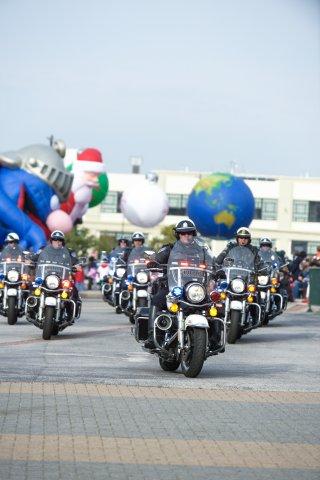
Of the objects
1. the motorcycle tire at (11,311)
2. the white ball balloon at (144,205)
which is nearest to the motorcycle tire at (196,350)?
the motorcycle tire at (11,311)

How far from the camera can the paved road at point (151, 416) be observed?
31.0ft

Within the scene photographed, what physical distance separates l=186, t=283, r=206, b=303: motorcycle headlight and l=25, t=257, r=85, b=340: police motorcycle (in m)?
5.96

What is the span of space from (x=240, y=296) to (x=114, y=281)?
30.2 ft

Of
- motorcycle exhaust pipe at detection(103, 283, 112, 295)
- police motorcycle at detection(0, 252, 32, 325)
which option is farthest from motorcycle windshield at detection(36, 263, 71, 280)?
motorcycle exhaust pipe at detection(103, 283, 112, 295)

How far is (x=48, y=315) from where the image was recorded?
21.5 metres

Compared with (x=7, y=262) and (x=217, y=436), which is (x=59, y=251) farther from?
(x=217, y=436)

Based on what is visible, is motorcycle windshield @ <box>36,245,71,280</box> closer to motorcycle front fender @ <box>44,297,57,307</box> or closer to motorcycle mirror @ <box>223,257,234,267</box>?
motorcycle front fender @ <box>44,297,57,307</box>

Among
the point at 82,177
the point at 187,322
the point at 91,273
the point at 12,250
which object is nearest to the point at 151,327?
the point at 187,322

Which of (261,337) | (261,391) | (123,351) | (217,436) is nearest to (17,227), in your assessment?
(261,337)

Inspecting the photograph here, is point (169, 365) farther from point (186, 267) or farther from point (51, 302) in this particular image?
point (51, 302)

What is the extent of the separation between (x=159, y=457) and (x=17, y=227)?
31282mm

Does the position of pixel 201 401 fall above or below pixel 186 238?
below

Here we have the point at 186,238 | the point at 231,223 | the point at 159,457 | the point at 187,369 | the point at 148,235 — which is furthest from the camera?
the point at 148,235

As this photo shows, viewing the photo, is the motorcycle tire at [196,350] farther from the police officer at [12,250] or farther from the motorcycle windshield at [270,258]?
the motorcycle windshield at [270,258]
